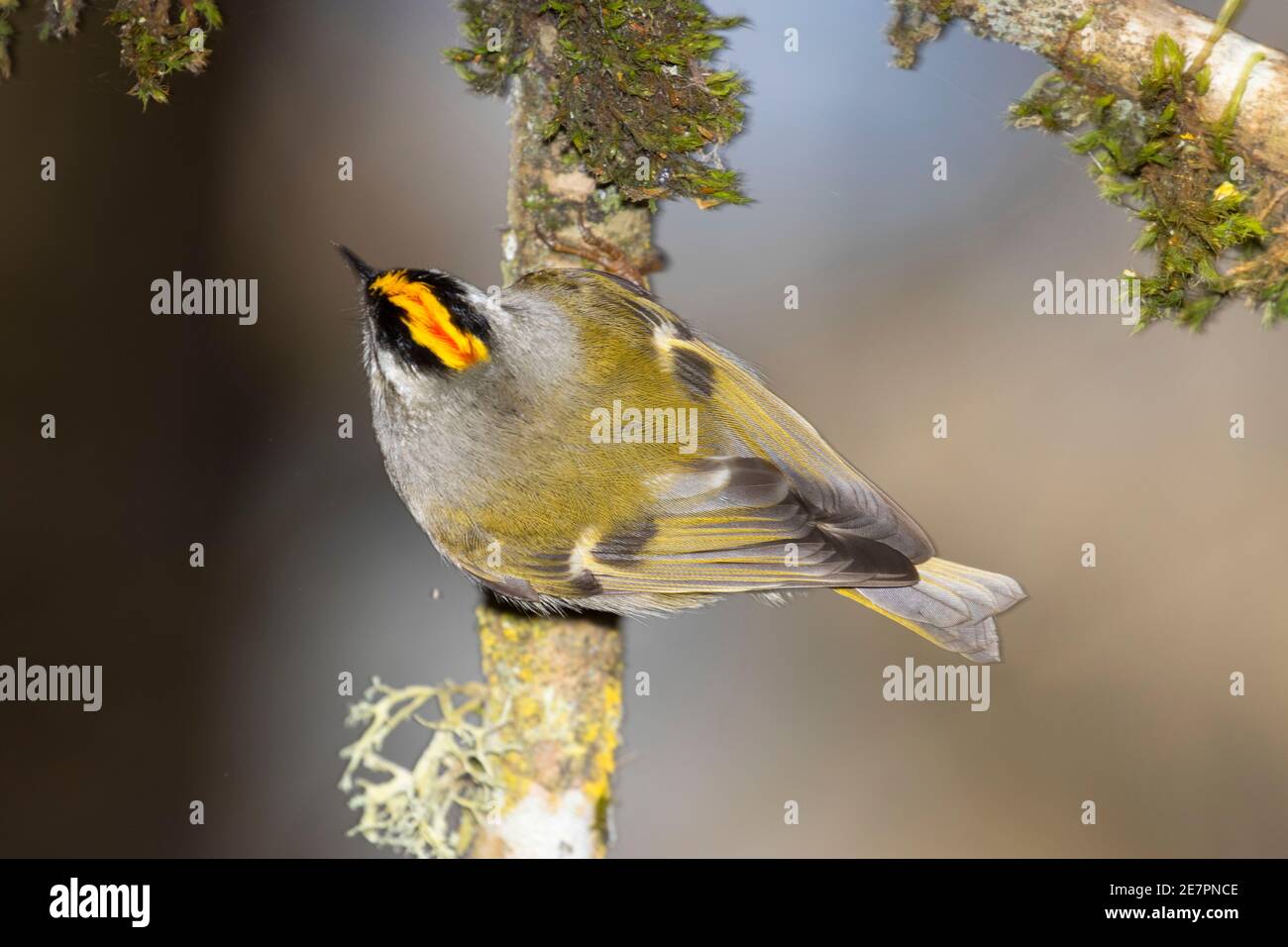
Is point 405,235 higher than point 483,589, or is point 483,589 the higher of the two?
point 405,235

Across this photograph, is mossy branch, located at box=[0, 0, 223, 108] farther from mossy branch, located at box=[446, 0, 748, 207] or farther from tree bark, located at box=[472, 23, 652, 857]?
tree bark, located at box=[472, 23, 652, 857]

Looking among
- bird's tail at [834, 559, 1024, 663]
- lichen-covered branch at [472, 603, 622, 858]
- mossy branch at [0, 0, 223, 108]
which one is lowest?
lichen-covered branch at [472, 603, 622, 858]

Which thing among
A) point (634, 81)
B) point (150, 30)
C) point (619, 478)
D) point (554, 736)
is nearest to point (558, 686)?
point (554, 736)

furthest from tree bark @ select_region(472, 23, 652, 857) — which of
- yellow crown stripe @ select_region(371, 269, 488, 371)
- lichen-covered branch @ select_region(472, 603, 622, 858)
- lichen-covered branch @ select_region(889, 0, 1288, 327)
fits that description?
lichen-covered branch @ select_region(889, 0, 1288, 327)

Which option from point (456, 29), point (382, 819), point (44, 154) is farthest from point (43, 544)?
point (456, 29)

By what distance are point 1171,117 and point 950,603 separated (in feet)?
3.59

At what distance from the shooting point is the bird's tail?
6.90 feet

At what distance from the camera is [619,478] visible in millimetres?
1996

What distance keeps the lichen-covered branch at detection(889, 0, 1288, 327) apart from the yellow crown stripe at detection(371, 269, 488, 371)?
1080mm

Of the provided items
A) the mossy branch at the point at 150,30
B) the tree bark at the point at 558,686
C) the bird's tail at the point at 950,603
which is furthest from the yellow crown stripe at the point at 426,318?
the bird's tail at the point at 950,603

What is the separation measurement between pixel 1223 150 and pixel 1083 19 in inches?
14.2

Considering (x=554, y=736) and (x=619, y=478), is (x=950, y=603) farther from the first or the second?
(x=554, y=736)

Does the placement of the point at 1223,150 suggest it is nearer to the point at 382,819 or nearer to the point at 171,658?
the point at 382,819

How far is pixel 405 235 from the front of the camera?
2.30 m
